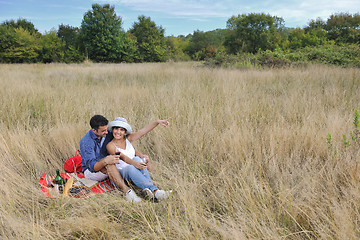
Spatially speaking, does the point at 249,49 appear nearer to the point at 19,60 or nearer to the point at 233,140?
the point at 19,60

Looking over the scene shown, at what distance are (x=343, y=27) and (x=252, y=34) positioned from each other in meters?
11.0

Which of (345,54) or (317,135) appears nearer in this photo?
(317,135)

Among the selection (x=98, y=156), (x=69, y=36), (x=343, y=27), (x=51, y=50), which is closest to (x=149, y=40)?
(x=69, y=36)

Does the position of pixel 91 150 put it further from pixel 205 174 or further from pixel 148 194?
pixel 205 174

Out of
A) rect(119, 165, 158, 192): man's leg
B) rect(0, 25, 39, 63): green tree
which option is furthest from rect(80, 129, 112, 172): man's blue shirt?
rect(0, 25, 39, 63): green tree

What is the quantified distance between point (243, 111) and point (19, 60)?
34.0 meters

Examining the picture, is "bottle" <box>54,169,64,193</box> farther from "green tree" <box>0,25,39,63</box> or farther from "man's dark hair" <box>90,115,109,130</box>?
"green tree" <box>0,25,39,63</box>

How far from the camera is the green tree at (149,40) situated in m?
39.6

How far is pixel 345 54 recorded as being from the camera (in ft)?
36.6

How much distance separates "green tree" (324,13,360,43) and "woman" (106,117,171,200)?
25.8 metres

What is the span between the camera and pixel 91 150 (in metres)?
2.54

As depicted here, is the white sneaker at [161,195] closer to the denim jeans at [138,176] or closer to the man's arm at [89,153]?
the denim jeans at [138,176]

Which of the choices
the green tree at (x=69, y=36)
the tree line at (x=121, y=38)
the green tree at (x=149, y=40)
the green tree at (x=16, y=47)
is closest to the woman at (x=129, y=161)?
the tree line at (x=121, y=38)

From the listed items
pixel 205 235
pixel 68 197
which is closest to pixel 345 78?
pixel 205 235
